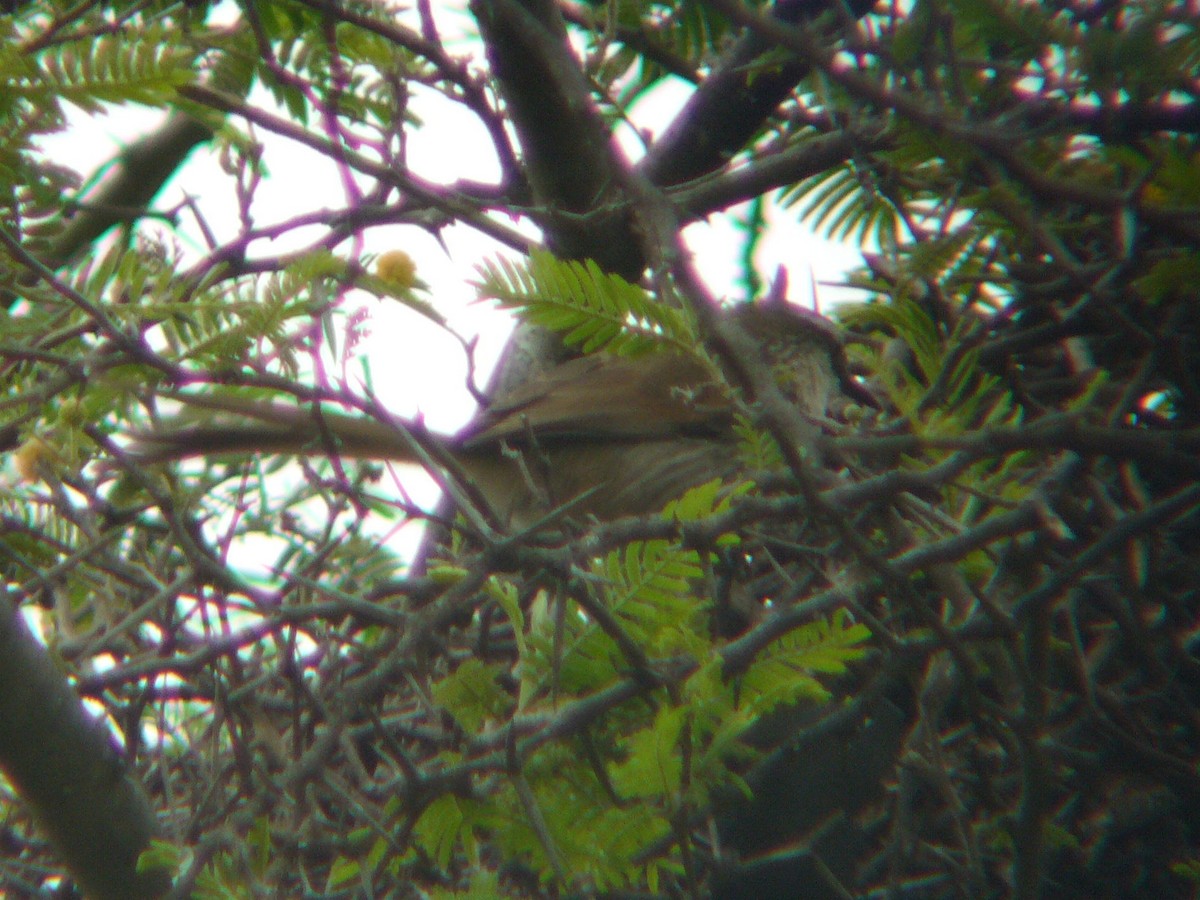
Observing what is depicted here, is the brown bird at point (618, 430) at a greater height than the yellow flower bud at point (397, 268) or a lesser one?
lesser

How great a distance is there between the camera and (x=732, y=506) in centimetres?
147

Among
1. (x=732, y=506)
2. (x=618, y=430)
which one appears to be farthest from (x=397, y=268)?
(x=618, y=430)

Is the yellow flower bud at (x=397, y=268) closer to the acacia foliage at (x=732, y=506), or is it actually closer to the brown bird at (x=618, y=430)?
the acacia foliage at (x=732, y=506)

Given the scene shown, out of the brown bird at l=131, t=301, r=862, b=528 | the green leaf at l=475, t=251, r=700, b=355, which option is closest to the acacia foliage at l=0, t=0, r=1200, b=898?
the green leaf at l=475, t=251, r=700, b=355

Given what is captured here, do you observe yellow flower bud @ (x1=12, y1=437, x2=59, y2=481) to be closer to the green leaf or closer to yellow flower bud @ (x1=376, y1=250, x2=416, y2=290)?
yellow flower bud @ (x1=376, y1=250, x2=416, y2=290)

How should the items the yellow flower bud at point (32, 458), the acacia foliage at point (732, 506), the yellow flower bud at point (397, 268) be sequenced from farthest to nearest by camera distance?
the yellow flower bud at point (32, 458), the yellow flower bud at point (397, 268), the acacia foliage at point (732, 506)

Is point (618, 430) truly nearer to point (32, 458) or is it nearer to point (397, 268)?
point (397, 268)

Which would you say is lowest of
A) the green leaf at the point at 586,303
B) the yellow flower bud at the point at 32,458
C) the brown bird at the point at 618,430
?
the brown bird at the point at 618,430

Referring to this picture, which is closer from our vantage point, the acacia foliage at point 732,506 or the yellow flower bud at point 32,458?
the acacia foliage at point 732,506

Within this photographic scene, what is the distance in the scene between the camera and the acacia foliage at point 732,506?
51.3 inches

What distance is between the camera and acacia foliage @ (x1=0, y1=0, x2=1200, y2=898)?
51.3 inches

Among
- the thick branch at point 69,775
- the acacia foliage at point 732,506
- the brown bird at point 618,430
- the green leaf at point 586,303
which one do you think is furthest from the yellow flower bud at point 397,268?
the brown bird at point 618,430

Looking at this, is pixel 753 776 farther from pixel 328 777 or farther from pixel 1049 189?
pixel 1049 189

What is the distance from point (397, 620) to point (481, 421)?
3.01 ft
